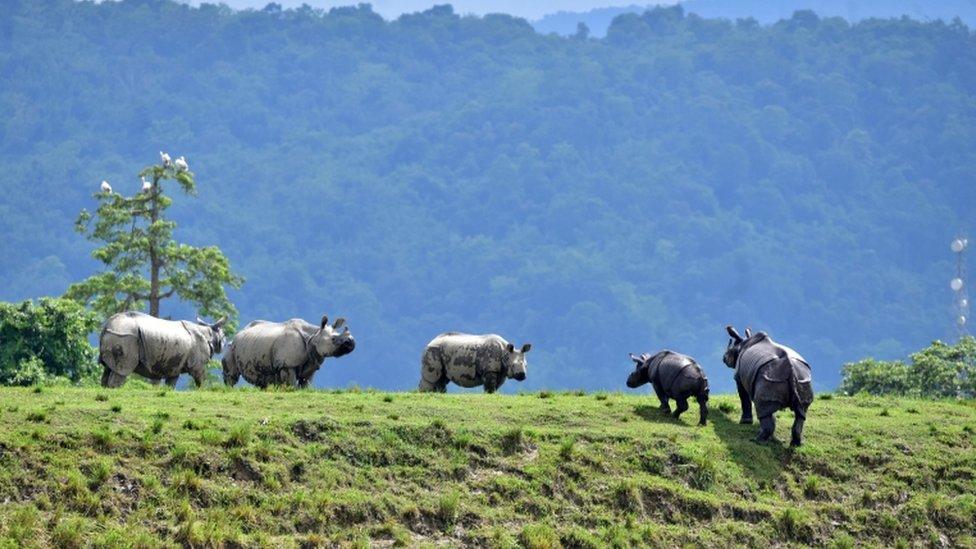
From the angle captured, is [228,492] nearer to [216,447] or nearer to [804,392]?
[216,447]

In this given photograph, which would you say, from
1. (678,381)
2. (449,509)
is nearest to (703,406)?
(678,381)

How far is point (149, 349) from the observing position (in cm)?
4072

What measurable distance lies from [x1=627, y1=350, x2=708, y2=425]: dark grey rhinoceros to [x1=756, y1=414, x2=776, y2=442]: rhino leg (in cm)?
136

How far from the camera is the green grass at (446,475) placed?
28438mm

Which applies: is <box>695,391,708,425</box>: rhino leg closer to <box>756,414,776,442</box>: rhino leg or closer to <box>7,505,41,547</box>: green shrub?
<box>756,414,776,442</box>: rhino leg

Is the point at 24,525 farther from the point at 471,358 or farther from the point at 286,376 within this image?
the point at 471,358

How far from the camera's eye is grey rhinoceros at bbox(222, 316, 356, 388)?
42312mm

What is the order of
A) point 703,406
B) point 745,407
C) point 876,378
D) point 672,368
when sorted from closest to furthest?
point 703,406 → point 672,368 → point 745,407 → point 876,378

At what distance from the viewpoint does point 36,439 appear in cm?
2959

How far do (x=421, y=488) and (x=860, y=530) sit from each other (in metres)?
8.28

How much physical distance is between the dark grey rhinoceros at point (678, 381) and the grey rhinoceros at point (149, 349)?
39.0 ft

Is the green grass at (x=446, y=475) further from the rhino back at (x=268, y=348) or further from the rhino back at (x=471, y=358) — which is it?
the rhino back at (x=471, y=358)

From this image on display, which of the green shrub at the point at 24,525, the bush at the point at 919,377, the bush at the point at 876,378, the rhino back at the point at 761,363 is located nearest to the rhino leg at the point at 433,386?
the rhino back at the point at 761,363

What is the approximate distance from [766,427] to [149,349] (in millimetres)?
14983
